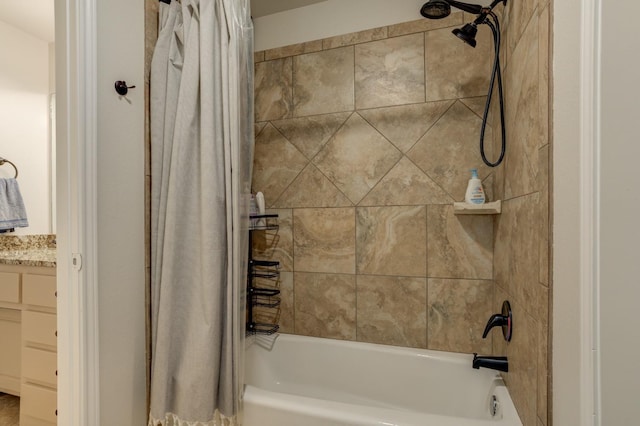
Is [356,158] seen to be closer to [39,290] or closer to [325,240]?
[325,240]

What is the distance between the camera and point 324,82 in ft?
6.72

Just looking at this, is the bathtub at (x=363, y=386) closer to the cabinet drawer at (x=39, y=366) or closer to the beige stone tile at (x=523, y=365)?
the beige stone tile at (x=523, y=365)

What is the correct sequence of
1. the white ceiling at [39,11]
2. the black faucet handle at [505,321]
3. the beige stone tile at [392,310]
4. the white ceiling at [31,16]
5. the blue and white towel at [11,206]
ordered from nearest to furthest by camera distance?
the black faucet handle at [505,321] → the beige stone tile at [392,310] → the white ceiling at [39,11] → the white ceiling at [31,16] → the blue and white towel at [11,206]

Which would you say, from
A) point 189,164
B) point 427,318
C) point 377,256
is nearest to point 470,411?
point 427,318

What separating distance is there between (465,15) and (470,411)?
1.99 metres

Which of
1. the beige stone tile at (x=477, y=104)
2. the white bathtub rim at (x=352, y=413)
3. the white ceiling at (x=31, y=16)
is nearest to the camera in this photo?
the white bathtub rim at (x=352, y=413)

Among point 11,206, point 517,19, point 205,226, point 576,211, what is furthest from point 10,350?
point 517,19

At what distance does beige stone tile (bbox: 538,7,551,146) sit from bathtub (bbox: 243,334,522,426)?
975 mm

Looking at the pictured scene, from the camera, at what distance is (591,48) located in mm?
619

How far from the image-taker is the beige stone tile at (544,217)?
87 centimetres

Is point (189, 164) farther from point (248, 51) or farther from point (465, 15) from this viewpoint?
point (465, 15)

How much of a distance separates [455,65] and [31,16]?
9.62ft

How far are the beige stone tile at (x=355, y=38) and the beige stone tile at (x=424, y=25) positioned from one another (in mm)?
62

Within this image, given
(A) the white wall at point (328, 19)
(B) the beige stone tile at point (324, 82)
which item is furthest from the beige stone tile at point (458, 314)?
(A) the white wall at point (328, 19)
